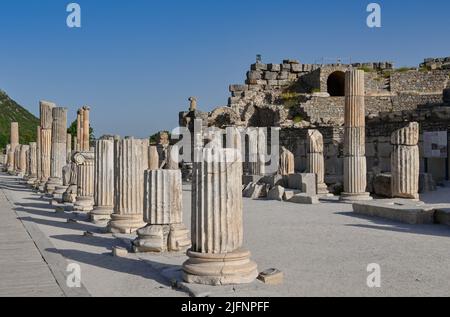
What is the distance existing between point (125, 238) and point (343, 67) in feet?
104

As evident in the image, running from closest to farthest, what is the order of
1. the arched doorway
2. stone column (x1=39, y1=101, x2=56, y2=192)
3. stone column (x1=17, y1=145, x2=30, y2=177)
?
stone column (x1=39, y1=101, x2=56, y2=192) → stone column (x1=17, y1=145, x2=30, y2=177) → the arched doorway

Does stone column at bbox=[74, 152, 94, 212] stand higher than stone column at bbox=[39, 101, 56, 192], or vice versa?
stone column at bbox=[39, 101, 56, 192]

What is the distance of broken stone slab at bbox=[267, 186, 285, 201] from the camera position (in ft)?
61.0

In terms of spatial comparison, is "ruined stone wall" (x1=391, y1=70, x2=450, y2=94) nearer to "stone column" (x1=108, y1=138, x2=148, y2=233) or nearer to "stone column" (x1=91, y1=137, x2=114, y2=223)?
"stone column" (x1=91, y1=137, x2=114, y2=223)

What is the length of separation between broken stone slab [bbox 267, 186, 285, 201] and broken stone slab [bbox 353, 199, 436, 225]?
4.57 metres

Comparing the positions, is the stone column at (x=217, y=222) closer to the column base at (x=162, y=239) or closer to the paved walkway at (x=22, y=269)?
the paved walkway at (x=22, y=269)

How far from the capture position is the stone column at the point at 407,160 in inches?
A: 601

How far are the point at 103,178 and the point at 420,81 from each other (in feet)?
96.5

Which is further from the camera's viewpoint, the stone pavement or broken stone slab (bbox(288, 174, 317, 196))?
broken stone slab (bbox(288, 174, 317, 196))

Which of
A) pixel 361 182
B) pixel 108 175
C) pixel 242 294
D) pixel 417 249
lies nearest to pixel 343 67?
pixel 361 182

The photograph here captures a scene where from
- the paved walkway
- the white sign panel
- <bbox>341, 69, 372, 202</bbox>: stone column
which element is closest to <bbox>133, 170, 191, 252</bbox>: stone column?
the paved walkway

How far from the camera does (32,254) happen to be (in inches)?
334

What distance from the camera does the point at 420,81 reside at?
120 ft

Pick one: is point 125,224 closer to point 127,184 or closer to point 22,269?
point 127,184
